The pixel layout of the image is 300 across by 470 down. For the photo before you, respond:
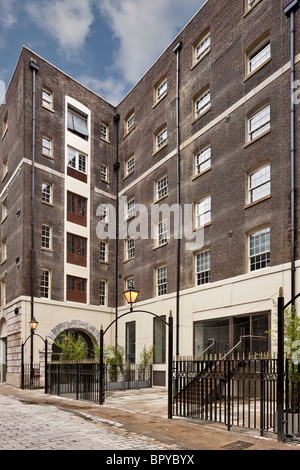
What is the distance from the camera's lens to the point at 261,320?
1895 centimetres

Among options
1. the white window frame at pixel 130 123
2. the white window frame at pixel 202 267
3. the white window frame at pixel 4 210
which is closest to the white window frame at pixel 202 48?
the white window frame at pixel 130 123

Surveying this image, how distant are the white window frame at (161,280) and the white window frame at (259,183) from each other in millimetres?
7913

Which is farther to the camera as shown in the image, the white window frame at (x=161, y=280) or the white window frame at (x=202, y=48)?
the white window frame at (x=161, y=280)

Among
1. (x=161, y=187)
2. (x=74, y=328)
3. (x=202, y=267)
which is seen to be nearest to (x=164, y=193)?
(x=161, y=187)

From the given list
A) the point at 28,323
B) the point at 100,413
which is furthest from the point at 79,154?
the point at 100,413

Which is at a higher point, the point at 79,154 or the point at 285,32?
the point at 285,32

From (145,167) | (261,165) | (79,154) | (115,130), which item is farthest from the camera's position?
(115,130)

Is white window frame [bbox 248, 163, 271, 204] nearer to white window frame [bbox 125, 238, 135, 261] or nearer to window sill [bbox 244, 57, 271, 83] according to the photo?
window sill [bbox 244, 57, 271, 83]

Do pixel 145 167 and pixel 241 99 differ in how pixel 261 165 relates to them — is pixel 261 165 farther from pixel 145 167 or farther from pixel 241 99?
pixel 145 167

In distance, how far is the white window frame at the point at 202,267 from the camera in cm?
2303

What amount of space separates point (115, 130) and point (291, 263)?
825 inches

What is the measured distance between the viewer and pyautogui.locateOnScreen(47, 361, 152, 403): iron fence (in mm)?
17889

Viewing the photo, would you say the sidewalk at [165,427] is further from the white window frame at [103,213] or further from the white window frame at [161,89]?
the white window frame at [161,89]

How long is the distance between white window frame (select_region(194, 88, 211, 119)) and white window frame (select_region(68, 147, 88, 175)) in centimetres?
1043
